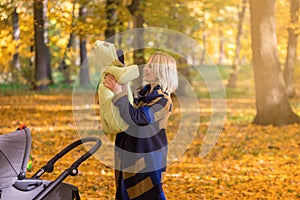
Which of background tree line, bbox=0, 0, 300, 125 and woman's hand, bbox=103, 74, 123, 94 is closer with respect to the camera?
woman's hand, bbox=103, 74, 123, 94

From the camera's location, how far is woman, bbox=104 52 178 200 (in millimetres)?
4953

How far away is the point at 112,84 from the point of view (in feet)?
16.1

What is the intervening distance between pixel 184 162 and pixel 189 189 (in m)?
2.44

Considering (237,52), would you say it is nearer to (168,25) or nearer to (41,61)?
(41,61)

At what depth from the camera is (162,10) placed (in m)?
19.0

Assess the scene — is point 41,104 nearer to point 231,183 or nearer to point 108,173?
point 108,173

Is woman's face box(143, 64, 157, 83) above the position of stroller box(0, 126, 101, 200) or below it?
above

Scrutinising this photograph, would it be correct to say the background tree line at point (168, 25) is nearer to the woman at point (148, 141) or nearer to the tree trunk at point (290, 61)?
the tree trunk at point (290, 61)

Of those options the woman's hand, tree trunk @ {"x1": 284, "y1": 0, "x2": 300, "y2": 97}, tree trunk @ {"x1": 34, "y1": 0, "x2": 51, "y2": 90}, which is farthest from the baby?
tree trunk @ {"x1": 284, "y1": 0, "x2": 300, "y2": 97}

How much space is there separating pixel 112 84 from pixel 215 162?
6.29 metres

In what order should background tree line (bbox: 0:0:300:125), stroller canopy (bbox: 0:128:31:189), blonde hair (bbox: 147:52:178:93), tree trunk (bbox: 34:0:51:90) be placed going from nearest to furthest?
1. stroller canopy (bbox: 0:128:31:189)
2. blonde hair (bbox: 147:52:178:93)
3. background tree line (bbox: 0:0:300:125)
4. tree trunk (bbox: 34:0:51:90)

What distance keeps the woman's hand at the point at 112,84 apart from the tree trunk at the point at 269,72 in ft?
36.2

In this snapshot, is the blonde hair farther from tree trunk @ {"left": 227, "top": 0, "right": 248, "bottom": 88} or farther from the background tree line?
tree trunk @ {"left": 227, "top": 0, "right": 248, "bottom": 88}

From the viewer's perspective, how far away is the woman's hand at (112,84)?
16.0ft
